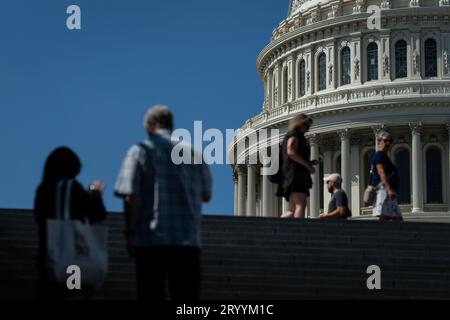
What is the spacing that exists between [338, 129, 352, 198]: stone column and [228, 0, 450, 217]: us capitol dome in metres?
0.05

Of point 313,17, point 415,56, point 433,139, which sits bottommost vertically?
point 433,139

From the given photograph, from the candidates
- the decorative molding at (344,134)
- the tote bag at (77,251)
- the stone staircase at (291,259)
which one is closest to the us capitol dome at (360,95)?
the decorative molding at (344,134)

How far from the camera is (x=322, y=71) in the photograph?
68000 mm

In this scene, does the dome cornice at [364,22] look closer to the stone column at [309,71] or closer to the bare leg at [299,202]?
the stone column at [309,71]

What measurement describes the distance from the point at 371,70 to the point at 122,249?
51402 mm

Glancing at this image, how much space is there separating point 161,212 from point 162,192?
18 cm

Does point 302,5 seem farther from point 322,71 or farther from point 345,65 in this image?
point 345,65

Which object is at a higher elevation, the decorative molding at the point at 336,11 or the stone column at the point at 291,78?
the decorative molding at the point at 336,11

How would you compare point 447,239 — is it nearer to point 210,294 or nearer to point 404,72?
point 210,294

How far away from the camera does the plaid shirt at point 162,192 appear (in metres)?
9.60

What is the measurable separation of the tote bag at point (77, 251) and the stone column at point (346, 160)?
5263cm

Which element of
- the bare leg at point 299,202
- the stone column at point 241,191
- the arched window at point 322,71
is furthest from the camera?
the stone column at point 241,191

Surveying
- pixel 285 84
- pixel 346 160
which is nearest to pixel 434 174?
pixel 346 160

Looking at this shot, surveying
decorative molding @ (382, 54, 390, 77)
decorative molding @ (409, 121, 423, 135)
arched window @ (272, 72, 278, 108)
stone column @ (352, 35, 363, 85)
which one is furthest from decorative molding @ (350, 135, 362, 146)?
arched window @ (272, 72, 278, 108)
